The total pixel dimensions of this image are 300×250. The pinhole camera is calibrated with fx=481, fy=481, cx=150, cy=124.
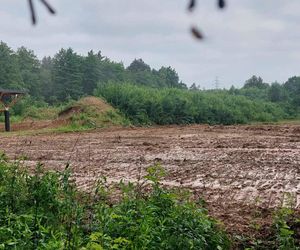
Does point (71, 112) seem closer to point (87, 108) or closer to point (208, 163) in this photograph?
point (87, 108)

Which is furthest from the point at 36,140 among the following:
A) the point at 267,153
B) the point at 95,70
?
the point at 95,70

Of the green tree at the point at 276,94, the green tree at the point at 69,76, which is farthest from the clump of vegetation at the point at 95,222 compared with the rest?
the green tree at the point at 69,76

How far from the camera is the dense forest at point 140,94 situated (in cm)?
2358

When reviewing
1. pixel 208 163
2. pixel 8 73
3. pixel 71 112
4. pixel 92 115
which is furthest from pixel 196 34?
pixel 8 73

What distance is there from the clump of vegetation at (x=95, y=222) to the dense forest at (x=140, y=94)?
17127 mm

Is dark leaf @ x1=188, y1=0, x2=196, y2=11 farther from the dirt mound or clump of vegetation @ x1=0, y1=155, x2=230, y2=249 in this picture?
the dirt mound

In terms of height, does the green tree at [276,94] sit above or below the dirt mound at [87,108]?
above

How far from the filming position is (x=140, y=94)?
24297 millimetres

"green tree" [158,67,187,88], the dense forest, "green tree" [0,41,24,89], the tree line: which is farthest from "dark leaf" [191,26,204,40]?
"green tree" [158,67,187,88]

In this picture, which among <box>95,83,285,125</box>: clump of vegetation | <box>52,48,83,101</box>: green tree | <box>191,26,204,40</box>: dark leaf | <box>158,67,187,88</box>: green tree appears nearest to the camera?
<box>191,26,204,40</box>: dark leaf

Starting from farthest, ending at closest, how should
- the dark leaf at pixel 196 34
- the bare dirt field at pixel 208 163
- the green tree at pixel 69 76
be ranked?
the green tree at pixel 69 76 → the bare dirt field at pixel 208 163 → the dark leaf at pixel 196 34

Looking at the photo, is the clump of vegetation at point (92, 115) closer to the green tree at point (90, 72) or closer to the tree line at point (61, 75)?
the tree line at point (61, 75)

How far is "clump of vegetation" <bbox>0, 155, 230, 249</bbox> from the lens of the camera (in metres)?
4.06

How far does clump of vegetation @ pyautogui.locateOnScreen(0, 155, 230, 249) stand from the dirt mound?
1612 centimetres
